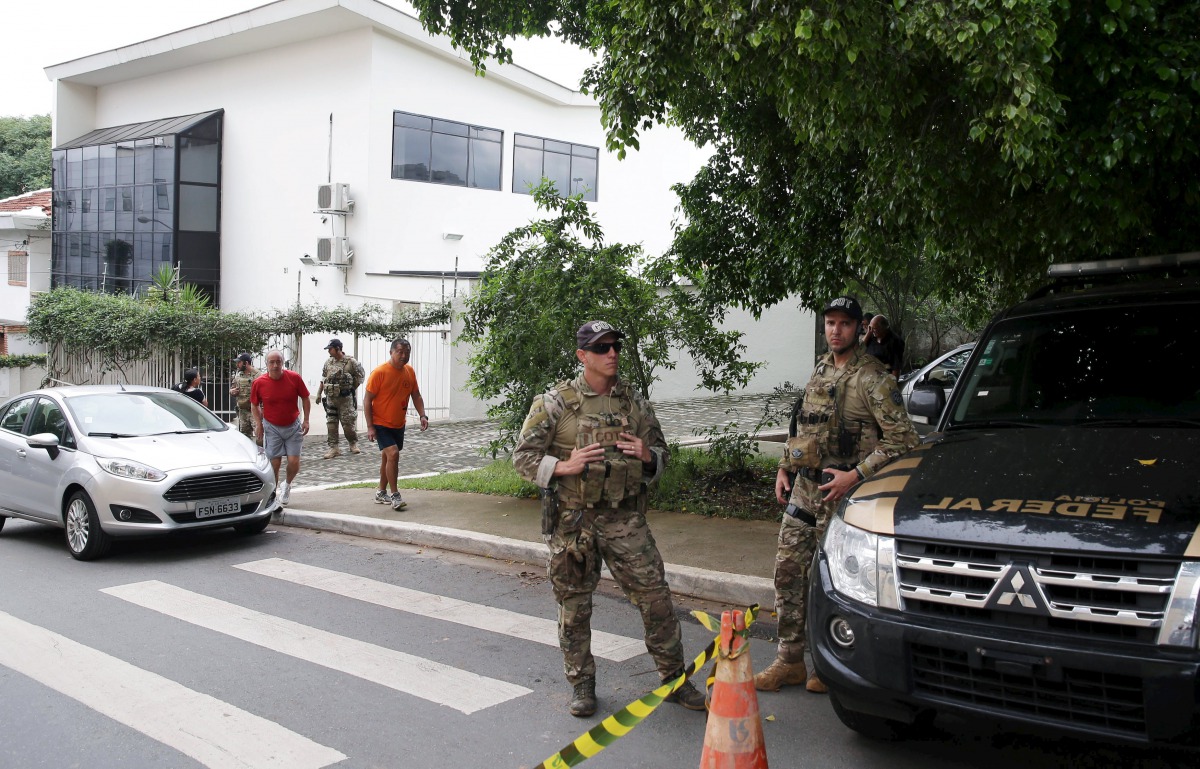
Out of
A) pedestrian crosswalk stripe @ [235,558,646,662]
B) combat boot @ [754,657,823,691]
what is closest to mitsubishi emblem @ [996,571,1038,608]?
combat boot @ [754,657,823,691]

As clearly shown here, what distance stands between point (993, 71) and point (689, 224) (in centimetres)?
504

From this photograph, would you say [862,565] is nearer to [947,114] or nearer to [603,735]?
[603,735]

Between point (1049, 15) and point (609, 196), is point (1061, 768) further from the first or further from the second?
point (609, 196)

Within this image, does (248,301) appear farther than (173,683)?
Yes

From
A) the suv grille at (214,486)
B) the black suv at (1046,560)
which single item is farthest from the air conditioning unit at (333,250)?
the black suv at (1046,560)

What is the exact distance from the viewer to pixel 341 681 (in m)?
5.23

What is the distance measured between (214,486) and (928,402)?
652 centimetres

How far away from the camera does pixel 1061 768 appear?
3928 millimetres

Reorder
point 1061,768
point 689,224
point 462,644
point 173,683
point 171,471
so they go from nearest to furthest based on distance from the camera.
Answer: point 1061,768, point 173,683, point 462,644, point 171,471, point 689,224

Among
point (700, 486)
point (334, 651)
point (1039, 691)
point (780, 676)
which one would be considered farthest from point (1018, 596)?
point (700, 486)

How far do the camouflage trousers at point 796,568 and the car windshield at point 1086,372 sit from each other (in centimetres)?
81

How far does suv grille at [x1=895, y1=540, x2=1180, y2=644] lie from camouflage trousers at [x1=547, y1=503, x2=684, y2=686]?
1427 millimetres

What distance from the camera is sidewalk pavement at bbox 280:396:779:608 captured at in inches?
277

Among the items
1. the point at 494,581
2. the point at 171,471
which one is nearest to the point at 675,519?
the point at 494,581
